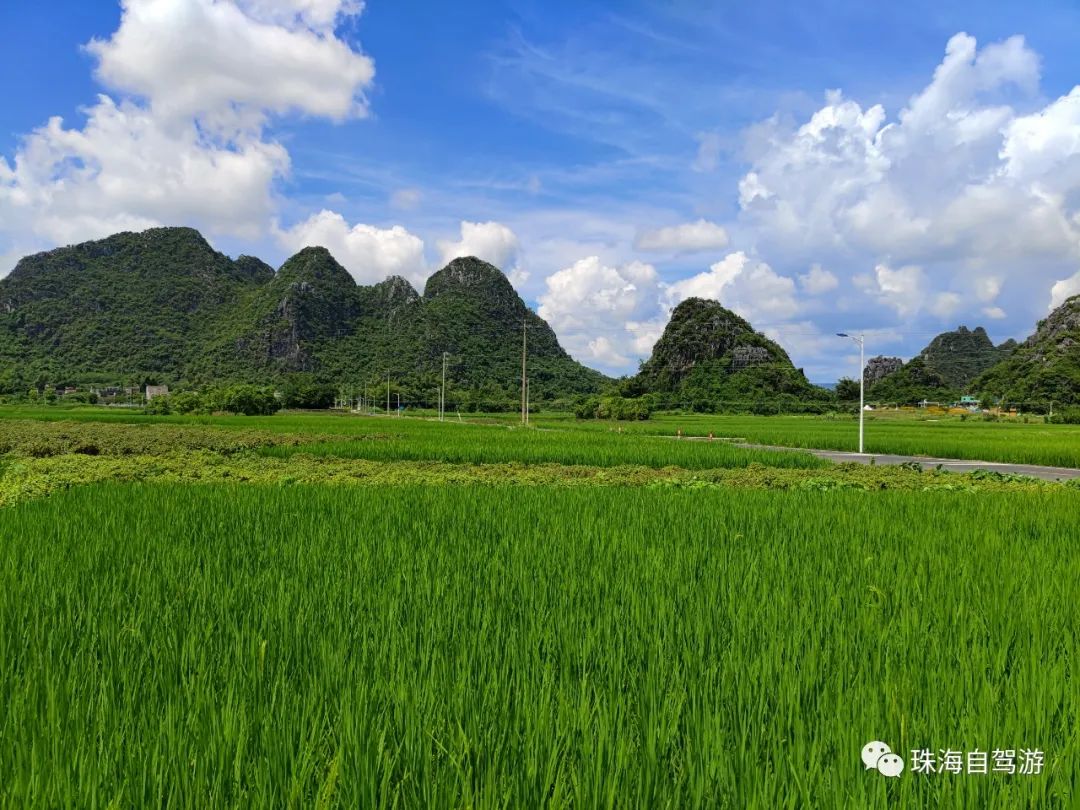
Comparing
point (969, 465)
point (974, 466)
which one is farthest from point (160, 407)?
point (974, 466)

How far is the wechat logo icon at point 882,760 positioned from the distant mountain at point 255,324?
87168 mm

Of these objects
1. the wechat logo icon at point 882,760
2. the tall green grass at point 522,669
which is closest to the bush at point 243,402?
the tall green grass at point 522,669

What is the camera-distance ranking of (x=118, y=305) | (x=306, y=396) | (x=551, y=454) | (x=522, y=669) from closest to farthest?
(x=522, y=669), (x=551, y=454), (x=306, y=396), (x=118, y=305)

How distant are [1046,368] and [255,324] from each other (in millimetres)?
112091

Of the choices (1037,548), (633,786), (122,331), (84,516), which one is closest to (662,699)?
(633,786)

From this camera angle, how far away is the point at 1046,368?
72.8 metres

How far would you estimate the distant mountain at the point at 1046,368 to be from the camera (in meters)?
68.6

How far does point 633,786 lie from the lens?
155 cm

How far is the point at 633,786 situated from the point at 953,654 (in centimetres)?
174

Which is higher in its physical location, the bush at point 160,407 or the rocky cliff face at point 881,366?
the rocky cliff face at point 881,366

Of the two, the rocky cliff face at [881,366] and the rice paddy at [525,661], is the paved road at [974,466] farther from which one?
the rocky cliff face at [881,366]

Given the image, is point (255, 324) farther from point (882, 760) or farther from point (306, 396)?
point (882, 760)

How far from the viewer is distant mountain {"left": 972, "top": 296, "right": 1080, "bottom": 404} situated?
225 ft

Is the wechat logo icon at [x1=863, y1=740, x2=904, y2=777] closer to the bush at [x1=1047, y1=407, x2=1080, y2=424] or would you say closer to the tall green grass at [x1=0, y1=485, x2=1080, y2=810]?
the tall green grass at [x1=0, y1=485, x2=1080, y2=810]
